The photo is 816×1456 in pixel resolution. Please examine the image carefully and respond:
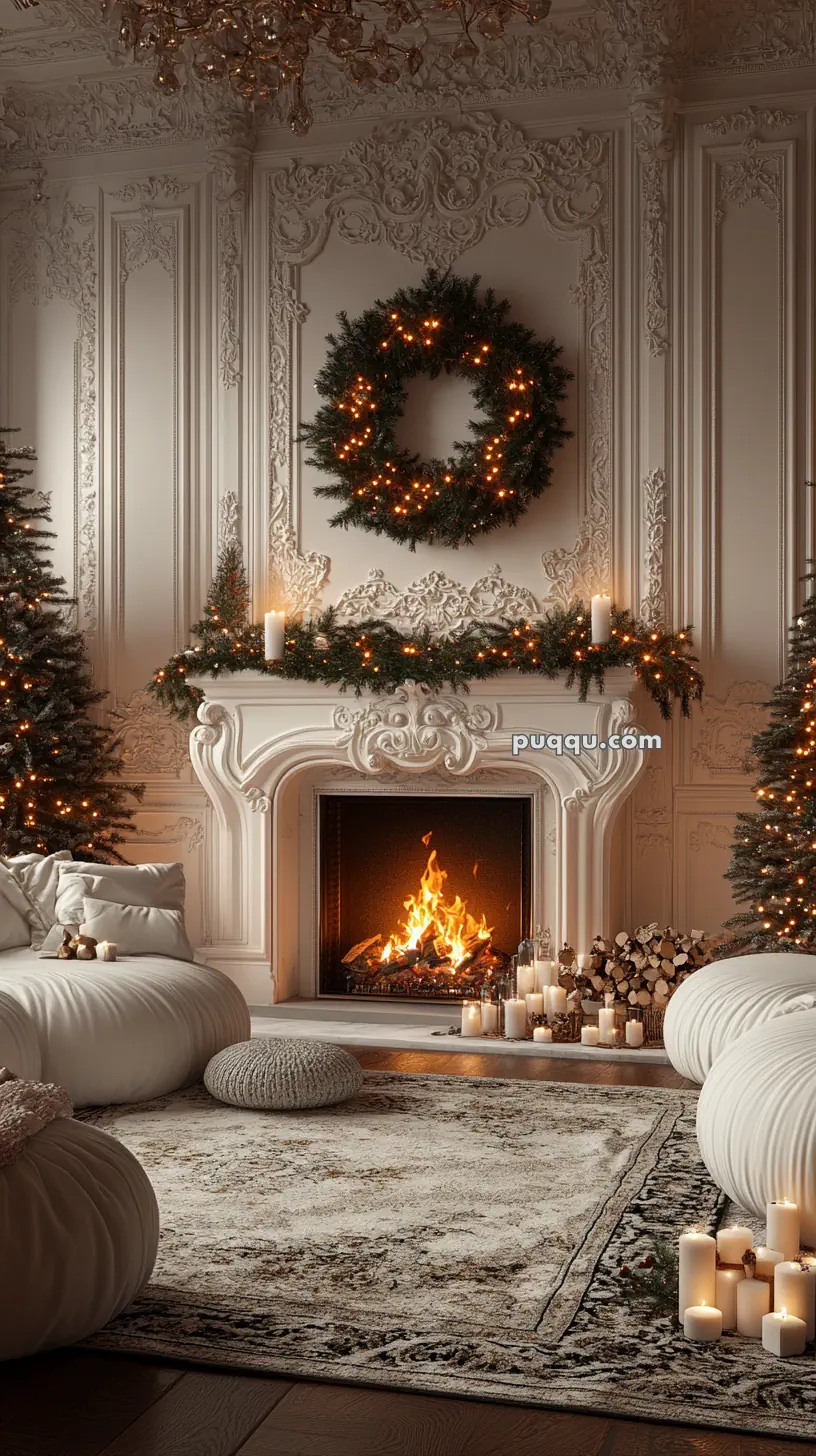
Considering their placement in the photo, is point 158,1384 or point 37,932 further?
point 37,932

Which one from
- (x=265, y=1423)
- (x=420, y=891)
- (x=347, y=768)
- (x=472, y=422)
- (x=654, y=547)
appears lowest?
(x=265, y=1423)

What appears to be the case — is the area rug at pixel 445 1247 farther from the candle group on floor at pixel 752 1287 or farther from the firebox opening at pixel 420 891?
the firebox opening at pixel 420 891

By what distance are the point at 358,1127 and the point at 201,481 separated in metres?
3.59

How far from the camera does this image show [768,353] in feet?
19.9

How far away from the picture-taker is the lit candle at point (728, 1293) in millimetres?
2619

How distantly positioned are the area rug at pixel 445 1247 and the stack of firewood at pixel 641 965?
3.74ft

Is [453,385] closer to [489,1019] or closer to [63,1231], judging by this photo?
[489,1019]

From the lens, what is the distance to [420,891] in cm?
659

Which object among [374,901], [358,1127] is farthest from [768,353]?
[358,1127]

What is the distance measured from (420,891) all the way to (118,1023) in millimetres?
2512

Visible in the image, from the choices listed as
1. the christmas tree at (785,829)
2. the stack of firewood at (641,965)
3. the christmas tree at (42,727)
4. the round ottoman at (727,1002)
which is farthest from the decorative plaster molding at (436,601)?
the round ottoman at (727,1002)

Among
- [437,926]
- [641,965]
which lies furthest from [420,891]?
[641,965]

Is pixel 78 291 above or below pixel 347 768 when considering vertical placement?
above

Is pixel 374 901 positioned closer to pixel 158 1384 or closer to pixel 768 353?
pixel 768 353
